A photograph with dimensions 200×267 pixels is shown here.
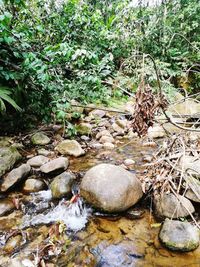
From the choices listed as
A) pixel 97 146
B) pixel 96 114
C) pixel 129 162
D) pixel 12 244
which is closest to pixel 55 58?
pixel 97 146

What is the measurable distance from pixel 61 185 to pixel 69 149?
48.7 inches

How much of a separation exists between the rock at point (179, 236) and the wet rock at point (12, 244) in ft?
4.55

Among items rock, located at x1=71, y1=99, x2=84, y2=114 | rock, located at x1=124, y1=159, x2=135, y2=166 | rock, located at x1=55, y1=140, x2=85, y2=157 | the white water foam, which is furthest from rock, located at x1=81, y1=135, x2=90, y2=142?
the white water foam

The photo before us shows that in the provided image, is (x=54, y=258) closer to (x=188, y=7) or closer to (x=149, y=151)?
(x=149, y=151)

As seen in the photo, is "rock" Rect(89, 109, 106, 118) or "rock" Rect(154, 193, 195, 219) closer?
"rock" Rect(154, 193, 195, 219)

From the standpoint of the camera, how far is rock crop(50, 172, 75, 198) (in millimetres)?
3193

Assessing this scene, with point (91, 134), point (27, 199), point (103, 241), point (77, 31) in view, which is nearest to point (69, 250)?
point (103, 241)

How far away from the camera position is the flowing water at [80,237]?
7.45 feet

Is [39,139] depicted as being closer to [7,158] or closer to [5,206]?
[7,158]

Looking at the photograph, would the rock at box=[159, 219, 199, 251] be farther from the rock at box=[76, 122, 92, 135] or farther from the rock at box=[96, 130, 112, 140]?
the rock at box=[76, 122, 92, 135]

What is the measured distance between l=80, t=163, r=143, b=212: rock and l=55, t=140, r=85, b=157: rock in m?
1.31

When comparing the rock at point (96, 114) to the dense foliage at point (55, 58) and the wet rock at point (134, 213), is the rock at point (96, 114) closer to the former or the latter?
the dense foliage at point (55, 58)

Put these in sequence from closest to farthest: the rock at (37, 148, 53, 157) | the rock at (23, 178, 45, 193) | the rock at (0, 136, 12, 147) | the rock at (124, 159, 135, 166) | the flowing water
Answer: the flowing water, the rock at (23, 178, 45, 193), the rock at (0, 136, 12, 147), the rock at (124, 159, 135, 166), the rock at (37, 148, 53, 157)

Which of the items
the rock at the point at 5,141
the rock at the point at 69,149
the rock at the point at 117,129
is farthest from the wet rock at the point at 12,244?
the rock at the point at 117,129
